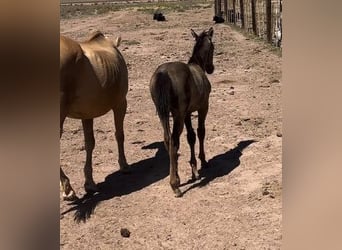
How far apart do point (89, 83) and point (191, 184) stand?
1.31 metres

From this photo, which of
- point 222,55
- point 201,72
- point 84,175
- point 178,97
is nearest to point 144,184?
point 84,175

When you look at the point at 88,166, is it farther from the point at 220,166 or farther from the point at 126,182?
the point at 220,166

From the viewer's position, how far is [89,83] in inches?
186

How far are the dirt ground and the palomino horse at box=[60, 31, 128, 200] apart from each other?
48 centimetres

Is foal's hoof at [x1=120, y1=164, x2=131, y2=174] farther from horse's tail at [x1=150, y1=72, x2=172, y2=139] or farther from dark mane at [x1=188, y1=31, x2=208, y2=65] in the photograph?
dark mane at [x1=188, y1=31, x2=208, y2=65]

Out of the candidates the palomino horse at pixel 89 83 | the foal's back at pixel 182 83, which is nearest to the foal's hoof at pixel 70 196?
the palomino horse at pixel 89 83

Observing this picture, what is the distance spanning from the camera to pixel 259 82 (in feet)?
31.1

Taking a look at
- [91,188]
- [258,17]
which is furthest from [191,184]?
[258,17]

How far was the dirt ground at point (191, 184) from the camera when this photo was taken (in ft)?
13.6

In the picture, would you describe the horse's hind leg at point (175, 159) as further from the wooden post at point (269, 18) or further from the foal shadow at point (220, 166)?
the wooden post at point (269, 18)

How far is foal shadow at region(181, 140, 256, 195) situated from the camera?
533 cm

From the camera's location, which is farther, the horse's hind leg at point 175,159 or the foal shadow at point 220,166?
the foal shadow at point 220,166

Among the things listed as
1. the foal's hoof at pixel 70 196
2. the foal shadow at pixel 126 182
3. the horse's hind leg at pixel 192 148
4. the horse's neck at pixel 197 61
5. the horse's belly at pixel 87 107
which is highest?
the horse's neck at pixel 197 61
